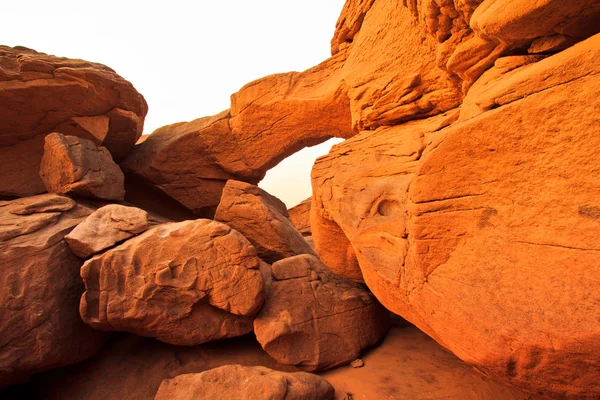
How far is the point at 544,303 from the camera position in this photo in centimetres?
175

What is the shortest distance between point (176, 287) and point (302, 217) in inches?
273

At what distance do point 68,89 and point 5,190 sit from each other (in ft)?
6.96

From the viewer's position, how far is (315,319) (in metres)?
3.71

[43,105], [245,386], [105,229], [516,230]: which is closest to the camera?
[516,230]

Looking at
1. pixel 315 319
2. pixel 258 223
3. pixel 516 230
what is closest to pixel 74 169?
pixel 258 223

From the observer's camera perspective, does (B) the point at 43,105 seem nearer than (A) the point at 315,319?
No

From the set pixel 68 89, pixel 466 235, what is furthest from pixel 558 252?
pixel 68 89

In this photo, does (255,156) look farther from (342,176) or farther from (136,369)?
(136,369)

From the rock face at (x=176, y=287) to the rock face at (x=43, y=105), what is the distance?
3563mm

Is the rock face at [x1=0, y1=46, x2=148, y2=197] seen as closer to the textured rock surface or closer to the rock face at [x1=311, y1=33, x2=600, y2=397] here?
the textured rock surface

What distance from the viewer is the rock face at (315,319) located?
3551mm

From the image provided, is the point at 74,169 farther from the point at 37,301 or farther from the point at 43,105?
the point at 37,301

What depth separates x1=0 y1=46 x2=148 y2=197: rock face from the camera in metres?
5.24

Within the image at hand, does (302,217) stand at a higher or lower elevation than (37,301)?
lower
